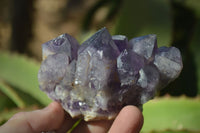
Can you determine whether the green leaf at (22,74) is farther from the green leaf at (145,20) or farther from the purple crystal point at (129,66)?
the purple crystal point at (129,66)

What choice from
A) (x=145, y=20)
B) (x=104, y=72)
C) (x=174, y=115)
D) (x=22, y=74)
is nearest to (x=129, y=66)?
(x=104, y=72)

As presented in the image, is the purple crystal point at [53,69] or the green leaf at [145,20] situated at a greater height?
the purple crystal point at [53,69]

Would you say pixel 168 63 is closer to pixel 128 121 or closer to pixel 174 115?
Result: pixel 128 121

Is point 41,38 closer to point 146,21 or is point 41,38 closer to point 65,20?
point 65,20

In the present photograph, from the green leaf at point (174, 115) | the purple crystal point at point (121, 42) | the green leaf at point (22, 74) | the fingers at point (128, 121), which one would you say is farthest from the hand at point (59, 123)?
the green leaf at point (22, 74)

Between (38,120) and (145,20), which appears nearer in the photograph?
(38,120)

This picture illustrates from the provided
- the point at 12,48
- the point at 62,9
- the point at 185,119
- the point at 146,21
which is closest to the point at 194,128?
the point at 185,119

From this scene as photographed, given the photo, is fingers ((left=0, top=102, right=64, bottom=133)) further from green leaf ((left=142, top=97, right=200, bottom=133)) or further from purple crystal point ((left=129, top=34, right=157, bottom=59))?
green leaf ((left=142, top=97, right=200, bottom=133))
